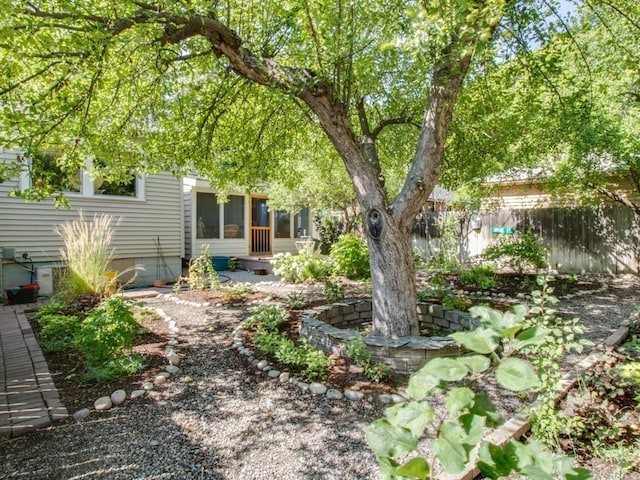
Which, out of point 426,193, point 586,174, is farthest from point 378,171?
point 586,174

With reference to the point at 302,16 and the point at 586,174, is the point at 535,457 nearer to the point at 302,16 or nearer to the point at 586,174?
the point at 302,16

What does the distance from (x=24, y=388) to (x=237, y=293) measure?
12.4 ft

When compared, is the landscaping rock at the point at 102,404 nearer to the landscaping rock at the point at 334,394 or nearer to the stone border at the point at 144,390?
the stone border at the point at 144,390

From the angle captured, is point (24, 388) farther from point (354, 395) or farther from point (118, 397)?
point (354, 395)

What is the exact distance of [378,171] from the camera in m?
4.30

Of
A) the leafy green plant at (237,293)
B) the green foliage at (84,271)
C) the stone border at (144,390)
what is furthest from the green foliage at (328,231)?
the stone border at (144,390)

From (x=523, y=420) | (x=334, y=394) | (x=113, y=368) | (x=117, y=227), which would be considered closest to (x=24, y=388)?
(x=113, y=368)

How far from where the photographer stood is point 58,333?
4.51 metres

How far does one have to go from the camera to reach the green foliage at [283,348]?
3555 mm

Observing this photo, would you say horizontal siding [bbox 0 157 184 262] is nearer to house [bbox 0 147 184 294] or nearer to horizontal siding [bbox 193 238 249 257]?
house [bbox 0 147 184 294]

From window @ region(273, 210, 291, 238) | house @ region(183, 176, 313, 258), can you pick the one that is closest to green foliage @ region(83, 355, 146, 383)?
house @ region(183, 176, 313, 258)

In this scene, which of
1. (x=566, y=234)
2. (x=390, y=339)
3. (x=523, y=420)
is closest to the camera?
(x=523, y=420)

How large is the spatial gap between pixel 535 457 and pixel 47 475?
2.57 meters

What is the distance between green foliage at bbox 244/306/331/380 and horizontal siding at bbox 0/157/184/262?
4.37 metres
